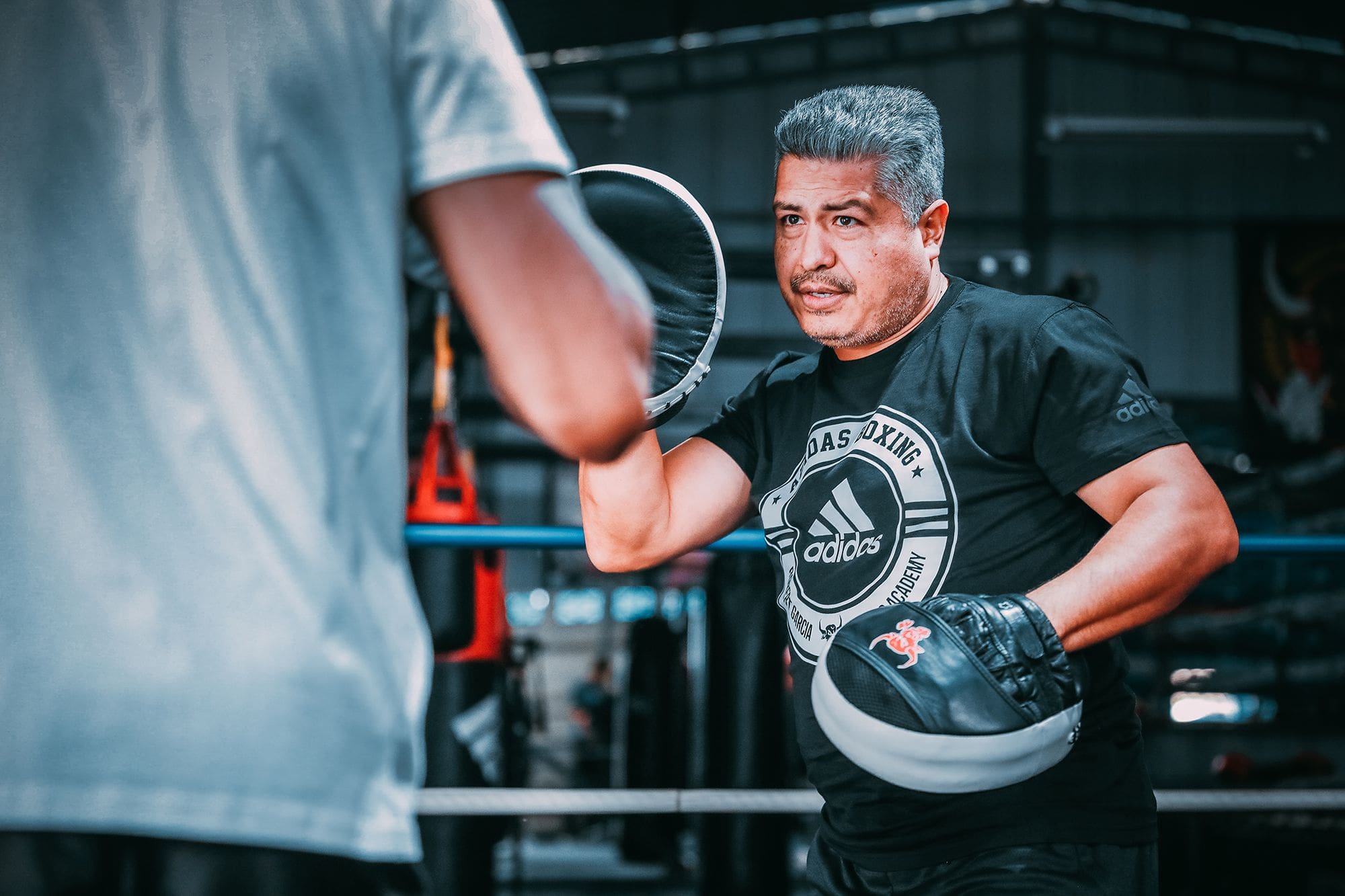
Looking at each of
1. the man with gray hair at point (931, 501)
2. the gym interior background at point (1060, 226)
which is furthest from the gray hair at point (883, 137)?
the gym interior background at point (1060, 226)

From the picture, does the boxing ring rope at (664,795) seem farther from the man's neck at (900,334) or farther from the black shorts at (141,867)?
the black shorts at (141,867)

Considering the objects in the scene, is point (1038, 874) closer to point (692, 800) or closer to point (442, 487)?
point (692, 800)

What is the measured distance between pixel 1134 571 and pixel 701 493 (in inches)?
20.4

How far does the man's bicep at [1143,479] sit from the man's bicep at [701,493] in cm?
44

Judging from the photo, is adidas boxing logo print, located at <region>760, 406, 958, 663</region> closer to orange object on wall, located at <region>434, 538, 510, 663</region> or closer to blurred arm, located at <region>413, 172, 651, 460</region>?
blurred arm, located at <region>413, 172, 651, 460</region>

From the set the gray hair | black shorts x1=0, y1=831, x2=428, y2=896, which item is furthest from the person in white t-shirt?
the gray hair

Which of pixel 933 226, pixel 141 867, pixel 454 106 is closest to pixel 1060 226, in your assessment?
pixel 933 226

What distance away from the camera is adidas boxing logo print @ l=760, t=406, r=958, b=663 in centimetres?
134

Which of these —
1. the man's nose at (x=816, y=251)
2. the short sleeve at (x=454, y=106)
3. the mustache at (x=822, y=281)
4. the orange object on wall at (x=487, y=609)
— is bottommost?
the orange object on wall at (x=487, y=609)

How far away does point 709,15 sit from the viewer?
398 inches

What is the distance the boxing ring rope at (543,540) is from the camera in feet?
6.29

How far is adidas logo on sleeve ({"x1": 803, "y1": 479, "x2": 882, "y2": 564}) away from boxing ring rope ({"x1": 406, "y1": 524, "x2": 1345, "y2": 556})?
1.59 feet

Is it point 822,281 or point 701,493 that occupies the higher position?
point 822,281

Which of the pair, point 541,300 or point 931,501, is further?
point 931,501
